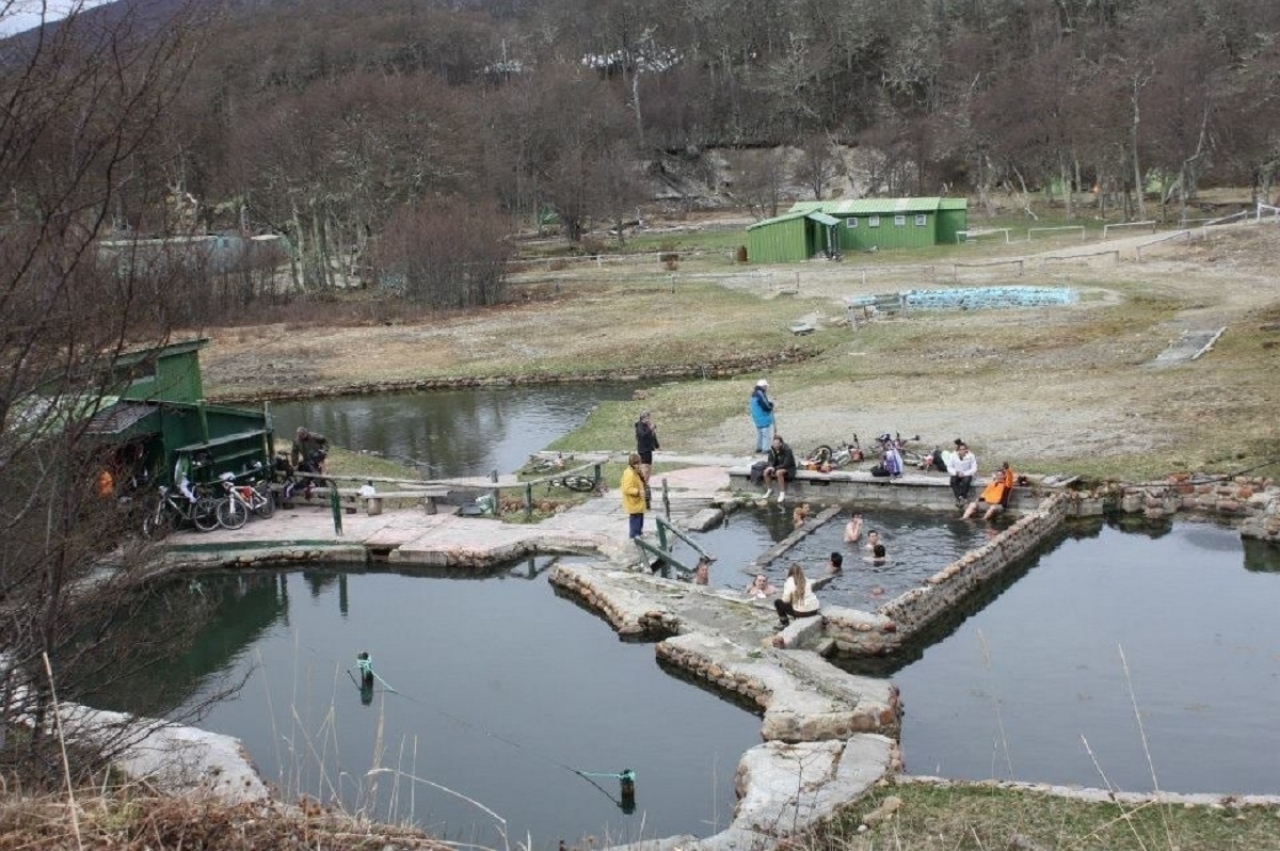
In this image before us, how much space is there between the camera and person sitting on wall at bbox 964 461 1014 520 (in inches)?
930

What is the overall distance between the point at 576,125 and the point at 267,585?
80.2 meters

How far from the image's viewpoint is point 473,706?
17.2m

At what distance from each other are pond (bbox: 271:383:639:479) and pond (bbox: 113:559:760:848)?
33.8 feet

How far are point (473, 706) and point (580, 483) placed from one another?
11.4 m

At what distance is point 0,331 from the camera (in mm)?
8211

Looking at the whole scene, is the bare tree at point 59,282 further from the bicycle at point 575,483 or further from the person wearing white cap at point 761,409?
the person wearing white cap at point 761,409

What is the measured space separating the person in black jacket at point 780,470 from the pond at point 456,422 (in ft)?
22.3

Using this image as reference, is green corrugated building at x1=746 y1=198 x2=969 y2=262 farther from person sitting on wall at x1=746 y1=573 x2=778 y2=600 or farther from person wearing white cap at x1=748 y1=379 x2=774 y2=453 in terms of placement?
person sitting on wall at x1=746 y1=573 x2=778 y2=600

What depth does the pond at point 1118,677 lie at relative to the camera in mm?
14148

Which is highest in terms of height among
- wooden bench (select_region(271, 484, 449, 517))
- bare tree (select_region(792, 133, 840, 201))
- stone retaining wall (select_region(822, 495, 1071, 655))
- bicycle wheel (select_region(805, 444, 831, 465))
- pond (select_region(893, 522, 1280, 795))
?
bare tree (select_region(792, 133, 840, 201))

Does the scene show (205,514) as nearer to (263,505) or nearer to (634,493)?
(263,505)

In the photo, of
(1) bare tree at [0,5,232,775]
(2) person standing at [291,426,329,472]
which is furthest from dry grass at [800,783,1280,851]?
(2) person standing at [291,426,329,472]

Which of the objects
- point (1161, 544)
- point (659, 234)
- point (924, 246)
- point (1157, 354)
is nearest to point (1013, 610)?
point (1161, 544)

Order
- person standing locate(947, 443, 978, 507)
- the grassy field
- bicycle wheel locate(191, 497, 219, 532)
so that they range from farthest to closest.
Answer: bicycle wheel locate(191, 497, 219, 532), person standing locate(947, 443, 978, 507), the grassy field
